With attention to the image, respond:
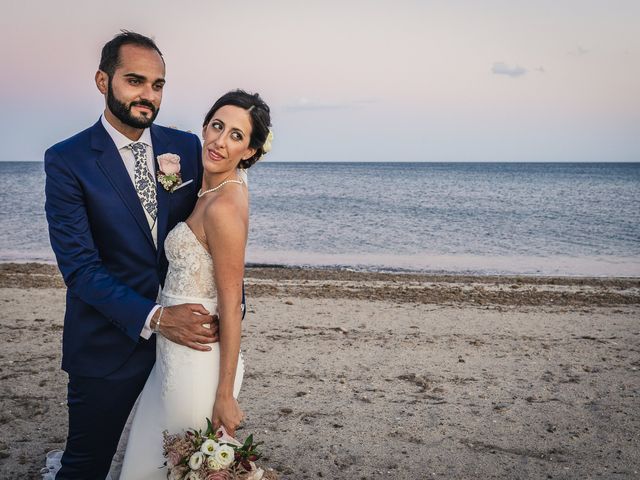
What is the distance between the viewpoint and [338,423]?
18.8 ft

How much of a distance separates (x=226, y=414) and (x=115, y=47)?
6.55 feet

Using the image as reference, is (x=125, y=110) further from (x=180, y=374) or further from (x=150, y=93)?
(x=180, y=374)

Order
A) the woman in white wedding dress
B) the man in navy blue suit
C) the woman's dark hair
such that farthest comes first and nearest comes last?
the woman's dark hair → the man in navy blue suit → the woman in white wedding dress

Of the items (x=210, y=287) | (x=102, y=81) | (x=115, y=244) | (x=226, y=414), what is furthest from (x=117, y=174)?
(x=226, y=414)

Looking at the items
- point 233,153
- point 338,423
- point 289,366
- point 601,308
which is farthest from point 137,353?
point 601,308

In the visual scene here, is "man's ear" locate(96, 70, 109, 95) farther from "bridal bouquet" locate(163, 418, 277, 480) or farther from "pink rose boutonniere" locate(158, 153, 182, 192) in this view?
"bridal bouquet" locate(163, 418, 277, 480)

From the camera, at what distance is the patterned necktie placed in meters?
3.47

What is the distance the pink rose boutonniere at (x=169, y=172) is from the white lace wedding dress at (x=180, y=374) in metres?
0.24

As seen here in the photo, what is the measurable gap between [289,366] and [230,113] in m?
4.50

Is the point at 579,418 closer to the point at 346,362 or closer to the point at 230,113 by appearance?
the point at 346,362

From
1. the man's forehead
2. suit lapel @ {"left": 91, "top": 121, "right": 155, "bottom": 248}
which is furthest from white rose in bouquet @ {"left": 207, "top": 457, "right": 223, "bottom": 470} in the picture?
the man's forehead

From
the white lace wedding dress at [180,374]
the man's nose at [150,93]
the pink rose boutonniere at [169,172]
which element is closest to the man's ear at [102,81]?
the man's nose at [150,93]

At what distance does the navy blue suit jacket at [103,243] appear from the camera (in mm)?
3219

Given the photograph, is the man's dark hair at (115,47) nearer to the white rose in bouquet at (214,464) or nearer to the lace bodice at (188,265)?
the lace bodice at (188,265)
